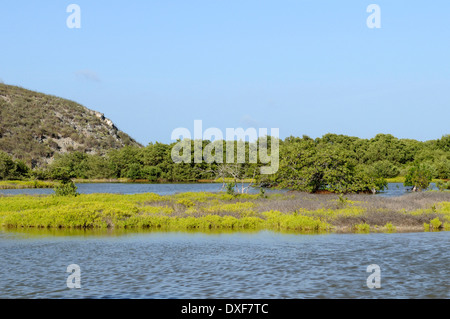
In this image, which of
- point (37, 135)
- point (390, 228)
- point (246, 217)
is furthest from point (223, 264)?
point (37, 135)

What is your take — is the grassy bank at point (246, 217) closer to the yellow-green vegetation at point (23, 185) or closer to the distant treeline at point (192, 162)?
the distant treeline at point (192, 162)

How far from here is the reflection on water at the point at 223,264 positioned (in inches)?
631

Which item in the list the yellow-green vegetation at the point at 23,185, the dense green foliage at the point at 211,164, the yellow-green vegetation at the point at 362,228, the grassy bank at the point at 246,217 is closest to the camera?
the yellow-green vegetation at the point at 362,228

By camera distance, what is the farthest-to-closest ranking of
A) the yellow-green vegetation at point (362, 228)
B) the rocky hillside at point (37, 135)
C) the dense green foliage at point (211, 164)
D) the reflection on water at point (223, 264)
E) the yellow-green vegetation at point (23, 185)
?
the rocky hillside at point (37, 135) < the yellow-green vegetation at point (23, 185) < the dense green foliage at point (211, 164) < the yellow-green vegetation at point (362, 228) < the reflection on water at point (223, 264)

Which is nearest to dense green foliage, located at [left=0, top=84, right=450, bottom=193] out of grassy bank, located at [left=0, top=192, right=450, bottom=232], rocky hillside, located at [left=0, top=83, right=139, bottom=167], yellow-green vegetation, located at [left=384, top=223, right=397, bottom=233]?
rocky hillside, located at [left=0, top=83, right=139, bottom=167]

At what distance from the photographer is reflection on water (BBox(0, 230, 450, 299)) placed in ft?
52.5

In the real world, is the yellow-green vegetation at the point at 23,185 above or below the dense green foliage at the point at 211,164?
below

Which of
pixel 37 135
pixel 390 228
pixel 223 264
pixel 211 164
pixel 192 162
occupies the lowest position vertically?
pixel 223 264

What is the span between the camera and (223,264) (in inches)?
789

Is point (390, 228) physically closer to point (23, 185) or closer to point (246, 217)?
point (246, 217)

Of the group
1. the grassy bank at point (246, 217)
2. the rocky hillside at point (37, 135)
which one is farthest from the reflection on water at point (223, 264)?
the rocky hillside at point (37, 135)
